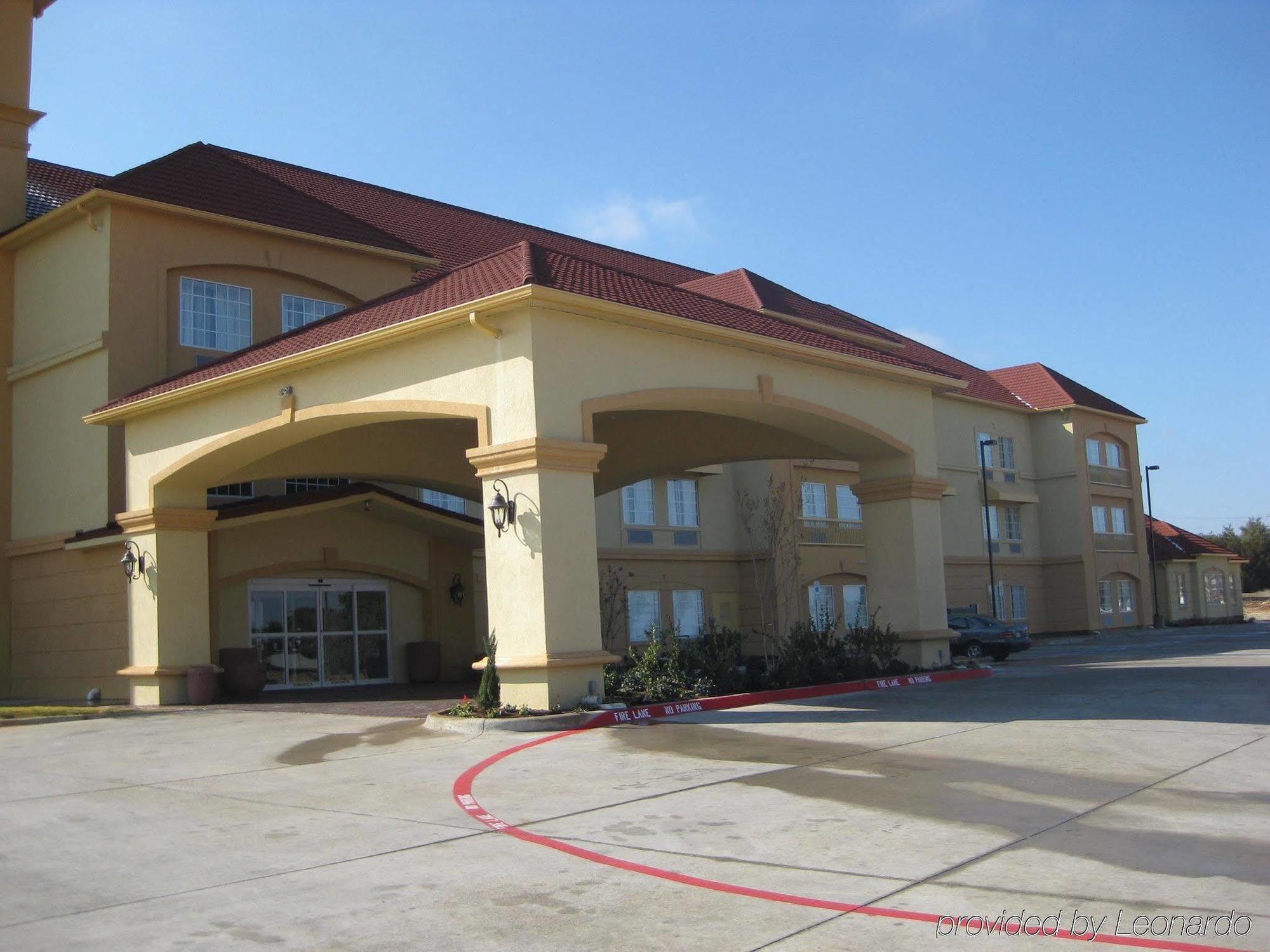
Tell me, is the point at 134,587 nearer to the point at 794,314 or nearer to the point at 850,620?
the point at 794,314

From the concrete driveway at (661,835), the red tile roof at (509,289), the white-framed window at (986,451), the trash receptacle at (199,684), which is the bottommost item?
the concrete driveway at (661,835)

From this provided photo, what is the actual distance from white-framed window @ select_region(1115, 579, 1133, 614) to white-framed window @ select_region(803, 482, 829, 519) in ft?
63.4

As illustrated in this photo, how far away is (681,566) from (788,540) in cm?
354

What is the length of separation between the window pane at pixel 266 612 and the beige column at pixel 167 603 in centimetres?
378

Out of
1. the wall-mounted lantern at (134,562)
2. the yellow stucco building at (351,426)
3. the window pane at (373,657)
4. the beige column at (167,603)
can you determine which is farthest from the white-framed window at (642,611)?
the wall-mounted lantern at (134,562)

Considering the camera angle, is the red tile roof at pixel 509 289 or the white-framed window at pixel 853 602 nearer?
the red tile roof at pixel 509 289

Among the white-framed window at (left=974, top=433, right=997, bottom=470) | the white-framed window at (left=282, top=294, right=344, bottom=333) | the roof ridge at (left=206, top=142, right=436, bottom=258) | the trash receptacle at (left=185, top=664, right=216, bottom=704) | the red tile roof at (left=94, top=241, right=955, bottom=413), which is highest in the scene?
the roof ridge at (left=206, top=142, right=436, bottom=258)

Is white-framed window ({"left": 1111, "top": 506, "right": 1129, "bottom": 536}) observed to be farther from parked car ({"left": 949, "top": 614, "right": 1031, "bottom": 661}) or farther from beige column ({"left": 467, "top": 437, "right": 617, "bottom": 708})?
beige column ({"left": 467, "top": 437, "right": 617, "bottom": 708})

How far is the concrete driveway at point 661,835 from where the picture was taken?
6355 mm

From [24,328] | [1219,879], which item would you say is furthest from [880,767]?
[24,328]

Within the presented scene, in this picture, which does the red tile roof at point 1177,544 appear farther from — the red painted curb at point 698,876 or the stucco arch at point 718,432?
the red painted curb at point 698,876

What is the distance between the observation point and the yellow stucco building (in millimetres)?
15961

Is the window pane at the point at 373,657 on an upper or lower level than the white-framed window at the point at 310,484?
lower

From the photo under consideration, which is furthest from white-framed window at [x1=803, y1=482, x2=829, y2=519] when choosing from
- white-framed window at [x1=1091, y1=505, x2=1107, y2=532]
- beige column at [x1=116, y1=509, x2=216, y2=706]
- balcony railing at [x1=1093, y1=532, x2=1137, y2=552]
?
beige column at [x1=116, y1=509, x2=216, y2=706]
